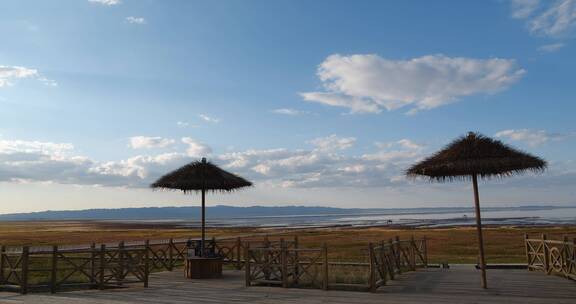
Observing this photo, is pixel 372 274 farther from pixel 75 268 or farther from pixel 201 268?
pixel 75 268

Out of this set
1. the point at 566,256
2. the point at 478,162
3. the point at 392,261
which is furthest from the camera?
the point at 392,261

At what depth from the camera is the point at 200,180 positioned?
15102 millimetres

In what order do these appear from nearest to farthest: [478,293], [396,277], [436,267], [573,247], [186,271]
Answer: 1. [478,293]
2. [573,247]
3. [396,277]
4. [186,271]
5. [436,267]

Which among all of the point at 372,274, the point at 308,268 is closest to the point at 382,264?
the point at 372,274

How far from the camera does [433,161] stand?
36.1 feet

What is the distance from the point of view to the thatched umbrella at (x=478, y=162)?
34.0ft

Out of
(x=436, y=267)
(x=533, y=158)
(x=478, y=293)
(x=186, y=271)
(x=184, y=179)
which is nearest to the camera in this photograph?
(x=478, y=293)

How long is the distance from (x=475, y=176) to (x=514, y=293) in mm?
2591

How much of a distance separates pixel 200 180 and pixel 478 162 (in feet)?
27.2

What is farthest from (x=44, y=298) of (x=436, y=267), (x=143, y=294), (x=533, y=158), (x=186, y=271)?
(x=436, y=267)

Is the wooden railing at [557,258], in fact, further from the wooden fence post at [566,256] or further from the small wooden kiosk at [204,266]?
the small wooden kiosk at [204,266]

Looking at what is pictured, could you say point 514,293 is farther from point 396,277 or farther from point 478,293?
point 396,277

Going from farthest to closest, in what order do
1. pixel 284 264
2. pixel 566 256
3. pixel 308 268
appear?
pixel 566 256
pixel 308 268
pixel 284 264

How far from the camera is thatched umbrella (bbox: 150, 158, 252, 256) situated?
15.2 meters
